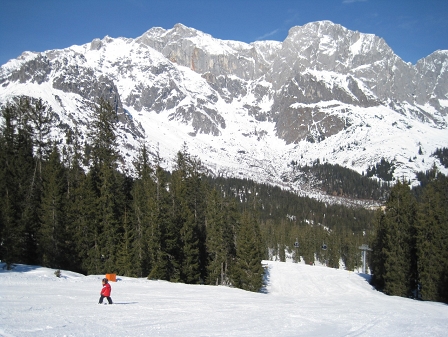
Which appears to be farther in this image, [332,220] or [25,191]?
[332,220]

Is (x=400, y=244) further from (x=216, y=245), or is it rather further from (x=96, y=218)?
(x=96, y=218)

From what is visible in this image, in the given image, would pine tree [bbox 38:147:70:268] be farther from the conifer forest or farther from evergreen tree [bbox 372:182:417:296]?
evergreen tree [bbox 372:182:417:296]

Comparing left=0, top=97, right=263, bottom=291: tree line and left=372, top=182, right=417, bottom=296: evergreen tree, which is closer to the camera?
left=0, top=97, right=263, bottom=291: tree line

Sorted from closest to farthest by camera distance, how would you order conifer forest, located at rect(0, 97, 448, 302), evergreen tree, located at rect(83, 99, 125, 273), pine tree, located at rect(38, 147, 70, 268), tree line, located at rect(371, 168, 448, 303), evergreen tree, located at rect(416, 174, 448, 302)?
pine tree, located at rect(38, 147, 70, 268)
conifer forest, located at rect(0, 97, 448, 302)
evergreen tree, located at rect(83, 99, 125, 273)
evergreen tree, located at rect(416, 174, 448, 302)
tree line, located at rect(371, 168, 448, 303)

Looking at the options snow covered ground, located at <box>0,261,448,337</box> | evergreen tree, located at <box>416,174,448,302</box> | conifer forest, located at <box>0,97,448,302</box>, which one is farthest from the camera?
evergreen tree, located at <box>416,174,448,302</box>

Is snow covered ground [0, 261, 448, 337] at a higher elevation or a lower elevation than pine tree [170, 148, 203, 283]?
lower

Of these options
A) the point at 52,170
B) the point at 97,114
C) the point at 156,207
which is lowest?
the point at 156,207

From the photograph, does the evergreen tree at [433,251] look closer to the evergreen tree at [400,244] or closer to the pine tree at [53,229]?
the evergreen tree at [400,244]

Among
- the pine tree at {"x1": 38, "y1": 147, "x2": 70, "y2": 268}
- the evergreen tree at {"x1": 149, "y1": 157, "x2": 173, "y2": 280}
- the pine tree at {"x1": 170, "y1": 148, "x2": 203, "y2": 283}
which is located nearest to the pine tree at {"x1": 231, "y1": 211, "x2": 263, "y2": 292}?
the pine tree at {"x1": 170, "y1": 148, "x2": 203, "y2": 283}

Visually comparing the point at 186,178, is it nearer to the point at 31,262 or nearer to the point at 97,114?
the point at 97,114

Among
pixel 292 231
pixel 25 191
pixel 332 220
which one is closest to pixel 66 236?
pixel 25 191

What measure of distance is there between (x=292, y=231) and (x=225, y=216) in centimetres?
7865

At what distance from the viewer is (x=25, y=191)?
139 feet

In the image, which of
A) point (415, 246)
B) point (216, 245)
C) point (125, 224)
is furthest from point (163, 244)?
point (415, 246)
